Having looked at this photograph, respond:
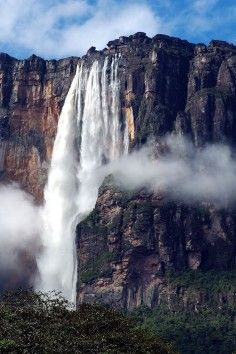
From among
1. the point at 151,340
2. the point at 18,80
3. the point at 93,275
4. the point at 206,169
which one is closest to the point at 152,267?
the point at 93,275

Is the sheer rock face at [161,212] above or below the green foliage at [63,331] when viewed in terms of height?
above

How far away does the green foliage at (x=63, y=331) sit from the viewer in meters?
40.8

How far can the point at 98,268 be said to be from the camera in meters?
109

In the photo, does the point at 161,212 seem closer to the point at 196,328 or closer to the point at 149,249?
the point at 149,249

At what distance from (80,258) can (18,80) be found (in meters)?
32.8

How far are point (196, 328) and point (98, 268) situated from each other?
1622 centimetres

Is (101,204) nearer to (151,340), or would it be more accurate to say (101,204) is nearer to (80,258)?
(80,258)

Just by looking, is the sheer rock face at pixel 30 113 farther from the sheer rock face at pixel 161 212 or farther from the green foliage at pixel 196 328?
the green foliage at pixel 196 328

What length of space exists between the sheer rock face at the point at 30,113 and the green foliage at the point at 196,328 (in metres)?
32.0

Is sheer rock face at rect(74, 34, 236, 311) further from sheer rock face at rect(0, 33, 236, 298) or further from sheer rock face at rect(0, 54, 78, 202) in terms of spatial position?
sheer rock face at rect(0, 54, 78, 202)

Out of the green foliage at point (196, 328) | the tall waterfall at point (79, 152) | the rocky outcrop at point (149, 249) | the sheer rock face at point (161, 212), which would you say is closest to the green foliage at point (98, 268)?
the rocky outcrop at point (149, 249)

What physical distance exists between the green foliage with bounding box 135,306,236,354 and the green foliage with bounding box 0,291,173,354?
4304 centimetres

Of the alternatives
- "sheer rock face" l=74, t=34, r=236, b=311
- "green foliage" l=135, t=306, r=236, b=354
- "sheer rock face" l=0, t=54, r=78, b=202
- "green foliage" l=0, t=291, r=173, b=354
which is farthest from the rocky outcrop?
"green foliage" l=0, t=291, r=173, b=354

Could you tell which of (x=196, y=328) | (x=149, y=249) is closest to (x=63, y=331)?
(x=196, y=328)
